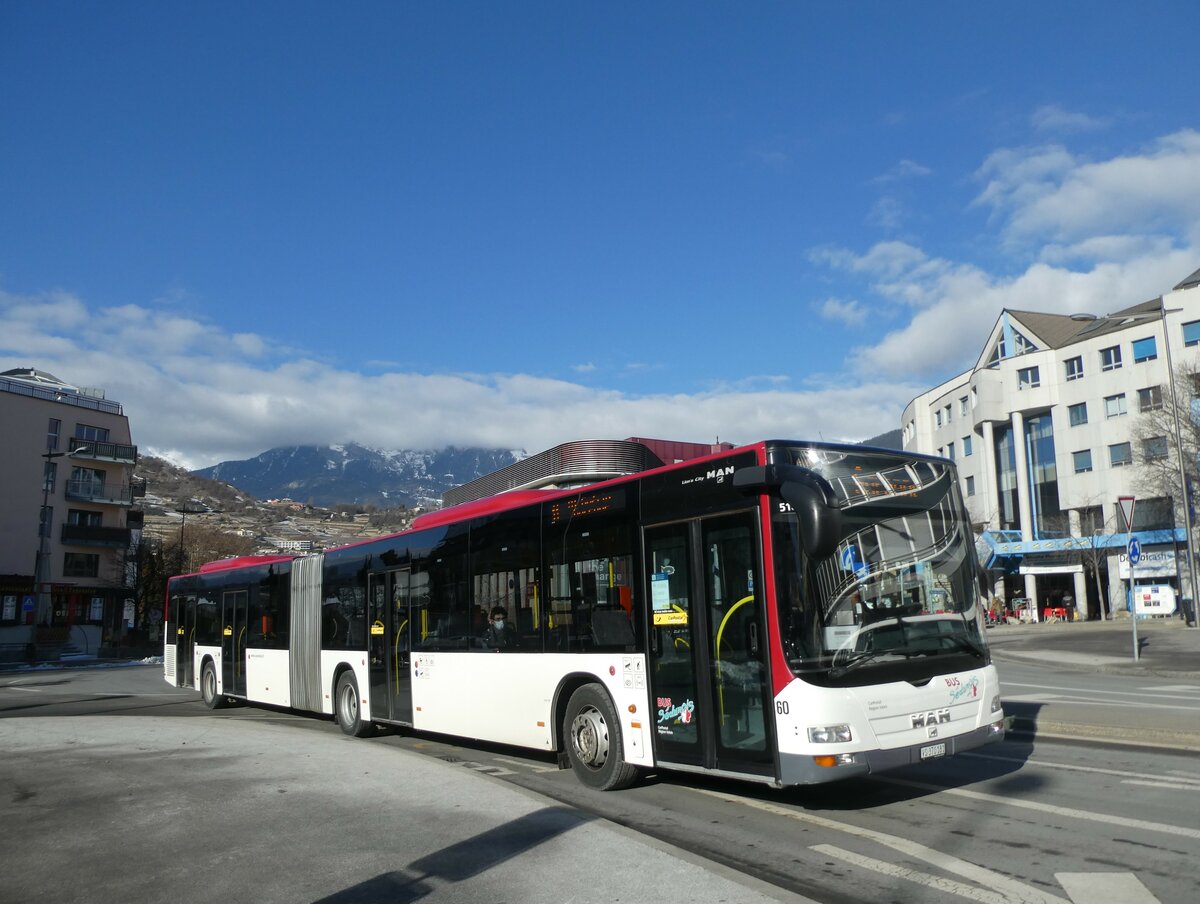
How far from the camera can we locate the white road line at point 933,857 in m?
5.67

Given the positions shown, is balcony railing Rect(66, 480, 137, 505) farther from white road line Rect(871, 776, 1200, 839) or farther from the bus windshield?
the bus windshield

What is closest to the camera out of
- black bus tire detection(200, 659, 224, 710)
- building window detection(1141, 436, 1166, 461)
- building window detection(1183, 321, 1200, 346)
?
black bus tire detection(200, 659, 224, 710)

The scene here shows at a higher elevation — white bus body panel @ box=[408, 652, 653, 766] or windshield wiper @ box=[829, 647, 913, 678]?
windshield wiper @ box=[829, 647, 913, 678]

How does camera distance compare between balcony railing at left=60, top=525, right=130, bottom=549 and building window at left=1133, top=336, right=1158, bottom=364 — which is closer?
→ building window at left=1133, top=336, right=1158, bottom=364

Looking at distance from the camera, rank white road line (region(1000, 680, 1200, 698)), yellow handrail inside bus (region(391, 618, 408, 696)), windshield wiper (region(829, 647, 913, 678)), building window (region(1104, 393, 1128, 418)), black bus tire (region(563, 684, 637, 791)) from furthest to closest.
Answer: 1. building window (region(1104, 393, 1128, 418))
2. white road line (region(1000, 680, 1200, 698))
3. yellow handrail inside bus (region(391, 618, 408, 696))
4. black bus tire (region(563, 684, 637, 791))
5. windshield wiper (region(829, 647, 913, 678))

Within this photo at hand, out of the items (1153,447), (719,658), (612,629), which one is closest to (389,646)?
(612,629)

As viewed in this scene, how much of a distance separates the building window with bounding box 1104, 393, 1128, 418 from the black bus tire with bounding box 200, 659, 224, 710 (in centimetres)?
5891

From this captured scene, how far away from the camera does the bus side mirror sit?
23.4 feet

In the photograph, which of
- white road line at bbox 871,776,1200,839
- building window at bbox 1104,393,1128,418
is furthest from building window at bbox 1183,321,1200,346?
white road line at bbox 871,776,1200,839

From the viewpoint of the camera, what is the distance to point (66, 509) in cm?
7156

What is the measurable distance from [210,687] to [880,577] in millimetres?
17261

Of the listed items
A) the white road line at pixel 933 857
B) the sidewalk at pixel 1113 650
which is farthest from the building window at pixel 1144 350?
the white road line at pixel 933 857

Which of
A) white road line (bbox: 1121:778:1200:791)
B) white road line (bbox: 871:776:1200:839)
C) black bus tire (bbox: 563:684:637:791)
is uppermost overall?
black bus tire (bbox: 563:684:637:791)

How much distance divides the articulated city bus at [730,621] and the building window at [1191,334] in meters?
59.3
